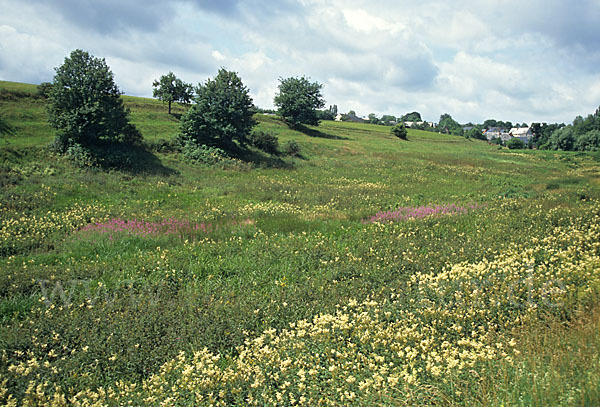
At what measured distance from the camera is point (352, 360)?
489cm

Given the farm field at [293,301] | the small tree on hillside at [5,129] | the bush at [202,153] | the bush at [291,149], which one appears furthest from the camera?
the bush at [291,149]

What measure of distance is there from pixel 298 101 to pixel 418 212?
53.1 metres

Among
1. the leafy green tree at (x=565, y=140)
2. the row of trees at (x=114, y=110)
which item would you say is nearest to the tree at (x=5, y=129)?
the row of trees at (x=114, y=110)

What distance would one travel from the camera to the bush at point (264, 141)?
3759cm

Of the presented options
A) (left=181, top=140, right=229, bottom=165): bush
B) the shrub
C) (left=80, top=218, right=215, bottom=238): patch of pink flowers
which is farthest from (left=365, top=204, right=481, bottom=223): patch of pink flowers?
(left=181, top=140, right=229, bottom=165): bush

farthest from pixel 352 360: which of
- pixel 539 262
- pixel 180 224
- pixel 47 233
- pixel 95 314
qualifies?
pixel 47 233

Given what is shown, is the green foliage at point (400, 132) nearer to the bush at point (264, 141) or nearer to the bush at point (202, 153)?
the bush at point (264, 141)

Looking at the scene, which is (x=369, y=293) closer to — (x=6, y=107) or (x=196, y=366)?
(x=196, y=366)

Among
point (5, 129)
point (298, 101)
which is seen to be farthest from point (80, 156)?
point (298, 101)

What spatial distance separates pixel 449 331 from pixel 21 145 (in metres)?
26.8

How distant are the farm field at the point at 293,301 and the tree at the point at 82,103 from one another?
6265mm

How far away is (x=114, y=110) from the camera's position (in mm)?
23641

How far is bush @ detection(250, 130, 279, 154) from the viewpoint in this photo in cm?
3759

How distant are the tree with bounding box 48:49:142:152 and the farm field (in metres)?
6.26
